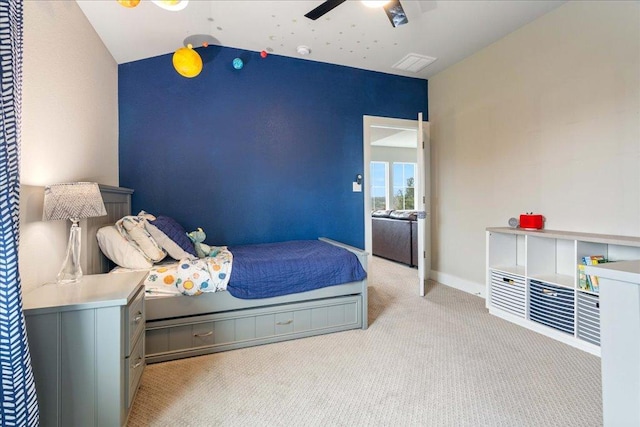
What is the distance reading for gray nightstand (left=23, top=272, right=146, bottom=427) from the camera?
3.88 ft

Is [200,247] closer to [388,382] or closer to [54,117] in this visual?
[54,117]

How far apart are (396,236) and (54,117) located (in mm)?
4406

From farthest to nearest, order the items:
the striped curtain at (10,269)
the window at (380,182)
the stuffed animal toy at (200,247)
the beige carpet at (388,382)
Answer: the window at (380,182), the stuffed animal toy at (200,247), the beige carpet at (388,382), the striped curtain at (10,269)

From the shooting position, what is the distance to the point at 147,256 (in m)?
2.17

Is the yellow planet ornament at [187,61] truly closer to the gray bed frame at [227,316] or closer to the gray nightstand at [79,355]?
the gray bed frame at [227,316]

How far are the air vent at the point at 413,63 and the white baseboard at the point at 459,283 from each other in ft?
8.50

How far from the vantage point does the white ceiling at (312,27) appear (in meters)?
2.37

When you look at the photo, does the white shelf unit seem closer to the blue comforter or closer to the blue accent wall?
the blue comforter

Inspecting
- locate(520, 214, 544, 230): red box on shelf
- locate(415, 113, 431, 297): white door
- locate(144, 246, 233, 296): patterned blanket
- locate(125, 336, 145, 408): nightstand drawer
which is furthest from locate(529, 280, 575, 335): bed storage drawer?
locate(125, 336, 145, 408): nightstand drawer

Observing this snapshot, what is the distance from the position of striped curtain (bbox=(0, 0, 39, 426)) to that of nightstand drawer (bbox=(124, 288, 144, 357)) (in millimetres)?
329

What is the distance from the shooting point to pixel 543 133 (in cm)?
270

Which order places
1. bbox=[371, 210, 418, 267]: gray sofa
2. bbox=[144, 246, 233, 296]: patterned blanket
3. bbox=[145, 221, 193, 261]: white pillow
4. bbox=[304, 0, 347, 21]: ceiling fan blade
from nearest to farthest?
bbox=[304, 0, 347, 21]: ceiling fan blade → bbox=[144, 246, 233, 296]: patterned blanket → bbox=[145, 221, 193, 261]: white pillow → bbox=[371, 210, 418, 267]: gray sofa

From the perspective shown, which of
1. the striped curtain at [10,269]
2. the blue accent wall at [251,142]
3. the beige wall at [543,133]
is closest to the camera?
the striped curtain at [10,269]

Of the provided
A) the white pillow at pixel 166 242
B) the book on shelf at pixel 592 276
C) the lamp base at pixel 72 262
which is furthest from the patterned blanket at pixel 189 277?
the book on shelf at pixel 592 276
